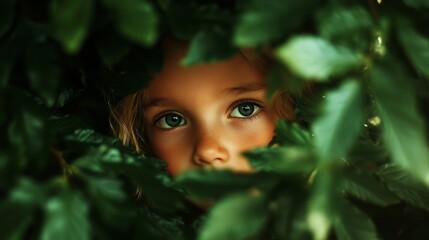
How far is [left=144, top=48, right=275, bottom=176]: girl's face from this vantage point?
100 cm

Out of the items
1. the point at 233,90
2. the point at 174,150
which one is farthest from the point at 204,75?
the point at 174,150

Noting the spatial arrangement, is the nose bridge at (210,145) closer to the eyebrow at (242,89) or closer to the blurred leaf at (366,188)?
the eyebrow at (242,89)

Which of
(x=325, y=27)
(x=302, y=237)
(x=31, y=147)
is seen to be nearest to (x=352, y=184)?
(x=302, y=237)

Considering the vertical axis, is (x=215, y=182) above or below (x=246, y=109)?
above

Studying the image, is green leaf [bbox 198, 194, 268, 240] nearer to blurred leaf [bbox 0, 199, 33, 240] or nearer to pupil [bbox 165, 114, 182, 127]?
blurred leaf [bbox 0, 199, 33, 240]

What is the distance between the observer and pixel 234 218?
53 cm

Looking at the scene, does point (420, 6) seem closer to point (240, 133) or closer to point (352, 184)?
point (352, 184)

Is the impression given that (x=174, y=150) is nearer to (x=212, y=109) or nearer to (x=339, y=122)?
(x=212, y=109)

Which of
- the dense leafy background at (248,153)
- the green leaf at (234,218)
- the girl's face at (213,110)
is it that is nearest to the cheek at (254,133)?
the girl's face at (213,110)

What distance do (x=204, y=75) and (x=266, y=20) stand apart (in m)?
0.49

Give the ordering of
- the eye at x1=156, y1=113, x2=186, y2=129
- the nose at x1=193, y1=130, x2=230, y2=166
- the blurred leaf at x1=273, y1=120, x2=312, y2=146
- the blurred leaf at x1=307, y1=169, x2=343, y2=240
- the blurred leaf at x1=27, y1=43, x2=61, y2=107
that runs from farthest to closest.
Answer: the eye at x1=156, y1=113, x2=186, y2=129 < the nose at x1=193, y1=130, x2=230, y2=166 < the blurred leaf at x1=273, y1=120, x2=312, y2=146 < the blurred leaf at x1=27, y1=43, x2=61, y2=107 < the blurred leaf at x1=307, y1=169, x2=343, y2=240

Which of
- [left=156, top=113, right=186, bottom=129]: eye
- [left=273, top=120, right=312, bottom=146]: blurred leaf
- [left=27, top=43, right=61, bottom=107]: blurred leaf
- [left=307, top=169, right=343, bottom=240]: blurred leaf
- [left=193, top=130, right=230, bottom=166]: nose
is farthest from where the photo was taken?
[left=156, top=113, right=186, bottom=129]: eye

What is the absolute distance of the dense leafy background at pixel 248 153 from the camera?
513 mm

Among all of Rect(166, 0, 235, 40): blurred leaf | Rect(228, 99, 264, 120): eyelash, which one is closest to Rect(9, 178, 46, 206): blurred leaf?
Rect(166, 0, 235, 40): blurred leaf
